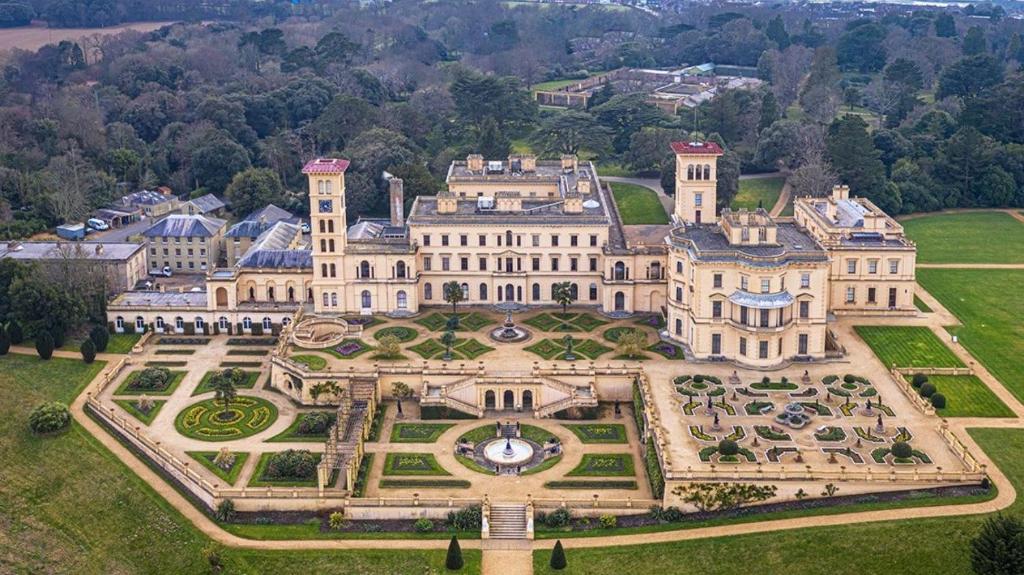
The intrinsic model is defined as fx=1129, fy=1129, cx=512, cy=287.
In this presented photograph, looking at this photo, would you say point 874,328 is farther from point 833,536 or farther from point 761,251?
point 833,536

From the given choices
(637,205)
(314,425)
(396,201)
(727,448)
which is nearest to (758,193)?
(637,205)

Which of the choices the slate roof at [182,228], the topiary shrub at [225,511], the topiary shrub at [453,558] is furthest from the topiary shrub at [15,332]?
the topiary shrub at [453,558]

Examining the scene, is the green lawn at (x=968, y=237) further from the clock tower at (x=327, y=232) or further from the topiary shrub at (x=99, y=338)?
the topiary shrub at (x=99, y=338)

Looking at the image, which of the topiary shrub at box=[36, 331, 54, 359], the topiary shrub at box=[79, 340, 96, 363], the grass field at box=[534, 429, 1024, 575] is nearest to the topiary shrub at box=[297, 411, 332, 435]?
the grass field at box=[534, 429, 1024, 575]

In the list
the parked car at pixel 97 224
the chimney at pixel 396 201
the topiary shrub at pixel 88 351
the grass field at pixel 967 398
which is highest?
the chimney at pixel 396 201

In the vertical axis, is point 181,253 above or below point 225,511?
above

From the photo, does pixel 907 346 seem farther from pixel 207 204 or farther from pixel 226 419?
pixel 207 204

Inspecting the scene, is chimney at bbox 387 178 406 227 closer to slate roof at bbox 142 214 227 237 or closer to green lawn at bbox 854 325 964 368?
slate roof at bbox 142 214 227 237
